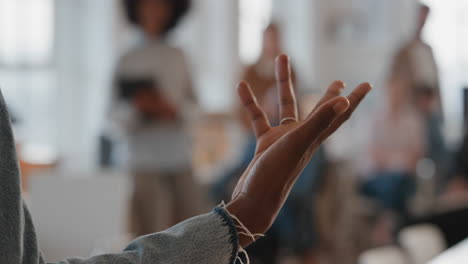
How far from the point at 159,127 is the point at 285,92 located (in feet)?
8.91

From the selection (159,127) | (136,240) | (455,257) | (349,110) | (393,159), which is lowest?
(393,159)

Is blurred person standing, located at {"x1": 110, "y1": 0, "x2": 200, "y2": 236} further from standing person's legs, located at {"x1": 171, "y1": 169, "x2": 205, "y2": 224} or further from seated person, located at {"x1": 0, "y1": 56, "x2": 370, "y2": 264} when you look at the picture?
seated person, located at {"x1": 0, "y1": 56, "x2": 370, "y2": 264}

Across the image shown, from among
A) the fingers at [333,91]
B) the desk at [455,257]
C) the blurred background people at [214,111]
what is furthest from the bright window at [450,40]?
the fingers at [333,91]

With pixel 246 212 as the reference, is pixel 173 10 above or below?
below

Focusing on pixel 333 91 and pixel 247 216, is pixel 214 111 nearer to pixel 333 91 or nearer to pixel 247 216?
pixel 333 91

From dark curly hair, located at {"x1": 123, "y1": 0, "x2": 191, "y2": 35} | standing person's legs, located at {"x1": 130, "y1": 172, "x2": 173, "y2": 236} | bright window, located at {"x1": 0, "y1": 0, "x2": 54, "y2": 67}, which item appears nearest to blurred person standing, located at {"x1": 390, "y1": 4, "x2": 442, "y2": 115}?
dark curly hair, located at {"x1": 123, "y1": 0, "x2": 191, "y2": 35}

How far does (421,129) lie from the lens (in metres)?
5.92

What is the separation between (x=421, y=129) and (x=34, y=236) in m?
5.28

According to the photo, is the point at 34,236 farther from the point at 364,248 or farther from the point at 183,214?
the point at 364,248

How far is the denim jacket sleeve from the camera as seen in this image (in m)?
0.79


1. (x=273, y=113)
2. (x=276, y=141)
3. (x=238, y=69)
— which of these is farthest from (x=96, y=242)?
(x=238, y=69)

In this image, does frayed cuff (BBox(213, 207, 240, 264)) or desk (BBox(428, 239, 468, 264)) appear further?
desk (BBox(428, 239, 468, 264))

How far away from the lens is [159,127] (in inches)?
149

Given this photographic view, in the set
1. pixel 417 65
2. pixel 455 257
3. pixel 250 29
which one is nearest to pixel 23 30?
pixel 250 29
